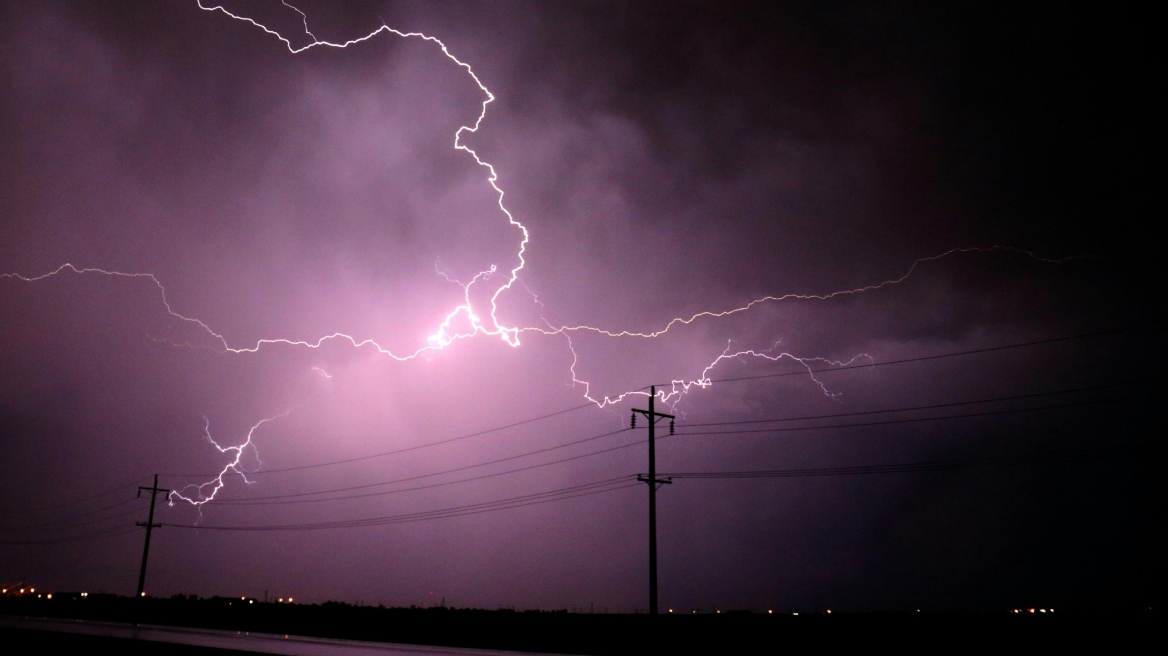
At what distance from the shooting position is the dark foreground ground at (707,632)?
14.5 metres

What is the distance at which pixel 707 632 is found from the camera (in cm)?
1788

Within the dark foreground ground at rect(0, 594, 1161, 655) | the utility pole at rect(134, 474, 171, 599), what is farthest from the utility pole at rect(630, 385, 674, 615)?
the utility pole at rect(134, 474, 171, 599)

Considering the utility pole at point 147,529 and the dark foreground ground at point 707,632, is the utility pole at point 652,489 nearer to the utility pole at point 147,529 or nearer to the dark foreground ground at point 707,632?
the dark foreground ground at point 707,632

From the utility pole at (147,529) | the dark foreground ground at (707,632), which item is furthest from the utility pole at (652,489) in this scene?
the utility pole at (147,529)

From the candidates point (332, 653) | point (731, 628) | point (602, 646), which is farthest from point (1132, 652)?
point (332, 653)

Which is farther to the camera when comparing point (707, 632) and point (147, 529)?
point (147, 529)

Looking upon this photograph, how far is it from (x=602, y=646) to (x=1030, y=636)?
29.8ft

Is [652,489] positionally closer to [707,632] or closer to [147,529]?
[707,632]

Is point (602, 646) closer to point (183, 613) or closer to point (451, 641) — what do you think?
point (451, 641)

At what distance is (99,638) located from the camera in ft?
52.2

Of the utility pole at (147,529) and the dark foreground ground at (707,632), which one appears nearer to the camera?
the dark foreground ground at (707,632)

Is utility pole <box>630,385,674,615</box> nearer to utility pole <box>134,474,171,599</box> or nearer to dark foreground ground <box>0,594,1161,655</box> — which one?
dark foreground ground <box>0,594,1161,655</box>

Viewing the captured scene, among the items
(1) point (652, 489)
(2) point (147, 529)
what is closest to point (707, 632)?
(1) point (652, 489)

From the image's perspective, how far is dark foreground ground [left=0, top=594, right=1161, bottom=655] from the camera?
14.5 metres
